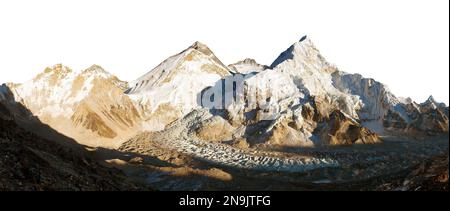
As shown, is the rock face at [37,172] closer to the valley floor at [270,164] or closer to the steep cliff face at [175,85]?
the valley floor at [270,164]

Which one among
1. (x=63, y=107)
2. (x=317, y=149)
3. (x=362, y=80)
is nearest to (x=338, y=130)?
(x=317, y=149)

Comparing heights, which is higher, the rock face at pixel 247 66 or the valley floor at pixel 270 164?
the rock face at pixel 247 66

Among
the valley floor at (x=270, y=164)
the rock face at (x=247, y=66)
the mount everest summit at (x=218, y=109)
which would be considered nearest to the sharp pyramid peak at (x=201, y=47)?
the mount everest summit at (x=218, y=109)

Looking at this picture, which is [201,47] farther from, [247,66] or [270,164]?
[270,164]

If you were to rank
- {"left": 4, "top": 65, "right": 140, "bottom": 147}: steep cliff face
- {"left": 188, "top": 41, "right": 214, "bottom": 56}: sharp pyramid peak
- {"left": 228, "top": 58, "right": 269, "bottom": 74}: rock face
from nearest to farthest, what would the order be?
{"left": 4, "top": 65, "right": 140, "bottom": 147}: steep cliff face
{"left": 188, "top": 41, "right": 214, "bottom": 56}: sharp pyramid peak
{"left": 228, "top": 58, "right": 269, "bottom": 74}: rock face

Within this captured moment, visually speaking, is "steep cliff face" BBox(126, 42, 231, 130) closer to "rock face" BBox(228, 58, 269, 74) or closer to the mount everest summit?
the mount everest summit

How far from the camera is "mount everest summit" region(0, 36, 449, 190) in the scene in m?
79.1

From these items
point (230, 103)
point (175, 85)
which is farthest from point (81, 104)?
point (230, 103)

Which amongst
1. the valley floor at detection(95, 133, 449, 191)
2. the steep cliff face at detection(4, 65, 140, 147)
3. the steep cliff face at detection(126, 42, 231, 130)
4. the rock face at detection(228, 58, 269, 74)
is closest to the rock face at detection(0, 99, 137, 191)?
the valley floor at detection(95, 133, 449, 191)

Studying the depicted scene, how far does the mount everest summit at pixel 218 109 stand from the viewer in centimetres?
7906

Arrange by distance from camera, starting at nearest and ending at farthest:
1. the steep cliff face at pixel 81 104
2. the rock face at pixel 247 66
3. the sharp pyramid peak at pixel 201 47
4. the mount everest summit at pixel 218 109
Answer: the mount everest summit at pixel 218 109 → the steep cliff face at pixel 81 104 → the sharp pyramid peak at pixel 201 47 → the rock face at pixel 247 66

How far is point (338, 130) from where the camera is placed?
87.1 m
